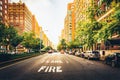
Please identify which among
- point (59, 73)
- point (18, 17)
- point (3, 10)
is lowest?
point (59, 73)

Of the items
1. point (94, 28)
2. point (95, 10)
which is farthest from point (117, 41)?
point (95, 10)

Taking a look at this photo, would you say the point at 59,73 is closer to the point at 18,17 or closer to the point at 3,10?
the point at 3,10

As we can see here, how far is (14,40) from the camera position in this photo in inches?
1962

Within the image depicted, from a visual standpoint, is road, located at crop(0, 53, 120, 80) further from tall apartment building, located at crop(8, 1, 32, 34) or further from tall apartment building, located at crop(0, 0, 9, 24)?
tall apartment building, located at crop(8, 1, 32, 34)

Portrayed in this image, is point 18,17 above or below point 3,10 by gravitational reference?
above

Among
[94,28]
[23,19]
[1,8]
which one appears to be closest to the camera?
[94,28]

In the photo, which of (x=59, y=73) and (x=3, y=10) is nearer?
(x=59, y=73)

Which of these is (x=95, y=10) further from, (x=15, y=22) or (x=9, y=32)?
(x=15, y=22)

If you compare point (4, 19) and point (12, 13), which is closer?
point (4, 19)

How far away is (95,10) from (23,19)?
119727 mm

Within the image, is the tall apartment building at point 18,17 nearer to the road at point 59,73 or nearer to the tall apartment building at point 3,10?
the tall apartment building at point 3,10

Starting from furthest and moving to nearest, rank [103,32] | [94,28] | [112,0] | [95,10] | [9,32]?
[9,32] → [94,28] → [95,10] → [103,32] → [112,0]

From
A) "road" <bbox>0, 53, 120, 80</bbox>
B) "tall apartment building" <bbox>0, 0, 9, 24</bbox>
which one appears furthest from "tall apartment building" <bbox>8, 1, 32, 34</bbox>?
"road" <bbox>0, 53, 120, 80</bbox>

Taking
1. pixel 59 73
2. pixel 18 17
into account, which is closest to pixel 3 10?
pixel 18 17
